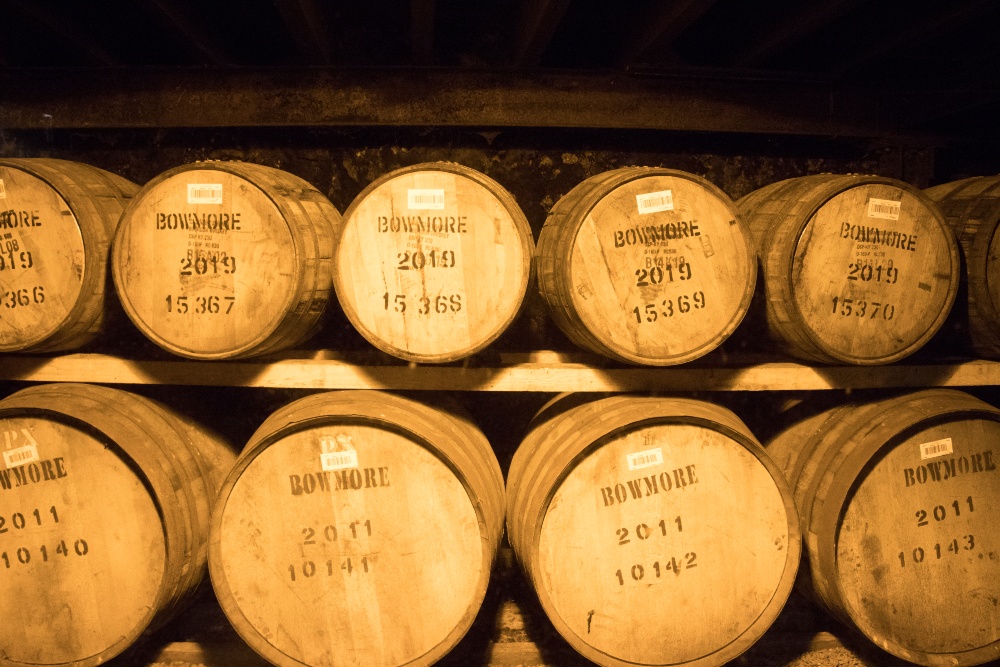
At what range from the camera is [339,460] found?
5.79ft

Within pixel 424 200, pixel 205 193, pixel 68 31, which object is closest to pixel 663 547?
pixel 424 200

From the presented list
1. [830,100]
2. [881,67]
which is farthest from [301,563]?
[881,67]

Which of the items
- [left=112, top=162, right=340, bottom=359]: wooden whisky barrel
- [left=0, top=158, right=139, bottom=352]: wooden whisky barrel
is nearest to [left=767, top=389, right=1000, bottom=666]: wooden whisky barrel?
[left=112, top=162, right=340, bottom=359]: wooden whisky barrel

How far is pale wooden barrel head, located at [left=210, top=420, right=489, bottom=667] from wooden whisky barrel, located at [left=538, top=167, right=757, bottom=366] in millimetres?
721

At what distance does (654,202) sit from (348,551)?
58.4 inches

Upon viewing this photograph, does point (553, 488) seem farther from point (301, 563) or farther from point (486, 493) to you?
point (301, 563)

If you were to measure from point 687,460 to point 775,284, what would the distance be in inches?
27.0

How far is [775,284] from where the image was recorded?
6.30 ft

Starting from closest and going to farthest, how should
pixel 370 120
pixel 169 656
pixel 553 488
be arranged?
1. pixel 553 488
2. pixel 169 656
3. pixel 370 120

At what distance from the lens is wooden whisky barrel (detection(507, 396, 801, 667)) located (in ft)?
5.82

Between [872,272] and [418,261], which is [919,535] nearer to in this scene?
[872,272]

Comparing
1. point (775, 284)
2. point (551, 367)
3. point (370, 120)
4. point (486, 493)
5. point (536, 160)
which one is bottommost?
point (486, 493)

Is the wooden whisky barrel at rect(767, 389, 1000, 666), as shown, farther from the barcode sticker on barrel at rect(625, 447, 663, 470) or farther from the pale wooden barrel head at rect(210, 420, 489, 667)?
the pale wooden barrel head at rect(210, 420, 489, 667)

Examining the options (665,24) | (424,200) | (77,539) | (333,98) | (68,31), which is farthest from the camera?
(333,98)
